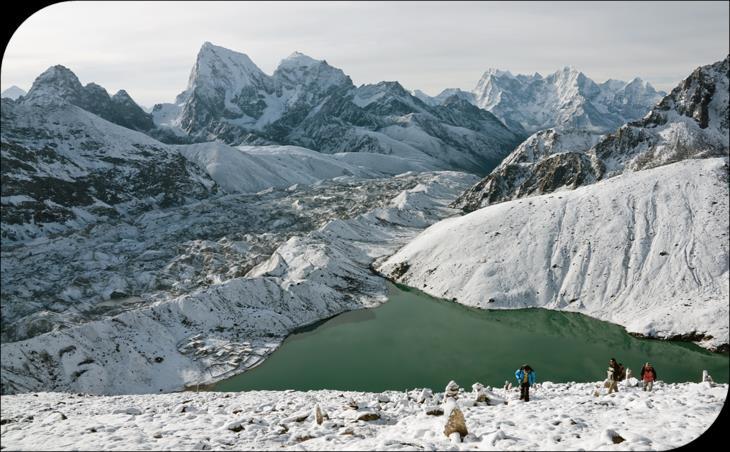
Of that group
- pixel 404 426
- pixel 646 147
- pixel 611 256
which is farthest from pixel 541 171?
pixel 404 426

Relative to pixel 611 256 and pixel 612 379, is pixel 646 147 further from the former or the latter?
pixel 612 379

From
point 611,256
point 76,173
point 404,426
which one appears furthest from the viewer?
point 76,173

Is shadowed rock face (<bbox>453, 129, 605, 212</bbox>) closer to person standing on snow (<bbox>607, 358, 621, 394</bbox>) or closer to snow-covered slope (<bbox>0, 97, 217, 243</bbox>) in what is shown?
snow-covered slope (<bbox>0, 97, 217, 243</bbox>)

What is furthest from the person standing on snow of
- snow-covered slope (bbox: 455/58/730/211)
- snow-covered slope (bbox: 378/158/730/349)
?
snow-covered slope (bbox: 455/58/730/211)

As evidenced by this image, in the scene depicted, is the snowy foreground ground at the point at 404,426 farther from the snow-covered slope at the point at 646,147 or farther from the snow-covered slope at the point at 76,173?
the snow-covered slope at the point at 76,173

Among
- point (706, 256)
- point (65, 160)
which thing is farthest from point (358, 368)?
point (65, 160)

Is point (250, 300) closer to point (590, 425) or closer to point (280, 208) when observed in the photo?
point (590, 425)

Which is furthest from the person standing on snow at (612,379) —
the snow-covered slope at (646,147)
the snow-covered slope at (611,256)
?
the snow-covered slope at (646,147)
